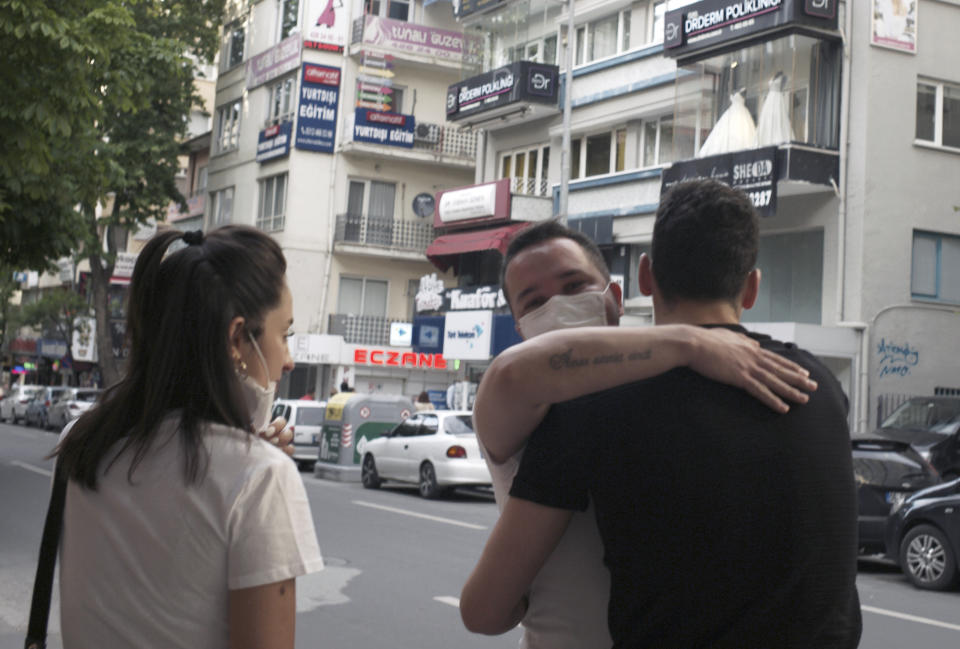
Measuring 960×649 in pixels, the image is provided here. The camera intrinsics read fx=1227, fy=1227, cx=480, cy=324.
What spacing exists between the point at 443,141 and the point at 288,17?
7421mm

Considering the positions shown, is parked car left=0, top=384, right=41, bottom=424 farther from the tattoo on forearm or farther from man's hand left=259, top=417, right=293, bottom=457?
the tattoo on forearm

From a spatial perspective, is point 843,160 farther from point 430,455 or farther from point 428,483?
point 428,483

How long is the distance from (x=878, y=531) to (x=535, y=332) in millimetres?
12308

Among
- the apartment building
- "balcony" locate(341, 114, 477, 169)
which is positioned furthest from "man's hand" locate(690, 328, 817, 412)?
"balcony" locate(341, 114, 477, 169)

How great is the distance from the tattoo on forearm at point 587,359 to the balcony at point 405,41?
1605 inches

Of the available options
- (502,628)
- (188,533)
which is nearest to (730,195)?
(502,628)

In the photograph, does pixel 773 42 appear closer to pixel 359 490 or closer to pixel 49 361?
pixel 359 490

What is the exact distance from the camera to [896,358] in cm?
2459

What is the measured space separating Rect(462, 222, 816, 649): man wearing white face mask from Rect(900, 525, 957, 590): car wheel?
11.0 meters

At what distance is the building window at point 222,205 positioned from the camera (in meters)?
47.7

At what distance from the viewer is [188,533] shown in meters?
2.19

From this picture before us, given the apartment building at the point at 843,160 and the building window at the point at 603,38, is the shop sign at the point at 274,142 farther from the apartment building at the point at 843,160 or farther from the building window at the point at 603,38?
the apartment building at the point at 843,160

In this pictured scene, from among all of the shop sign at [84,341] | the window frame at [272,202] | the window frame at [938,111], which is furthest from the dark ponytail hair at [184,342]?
the shop sign at [84,341]

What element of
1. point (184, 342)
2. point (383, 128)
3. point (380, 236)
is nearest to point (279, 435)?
point (184, 342)
